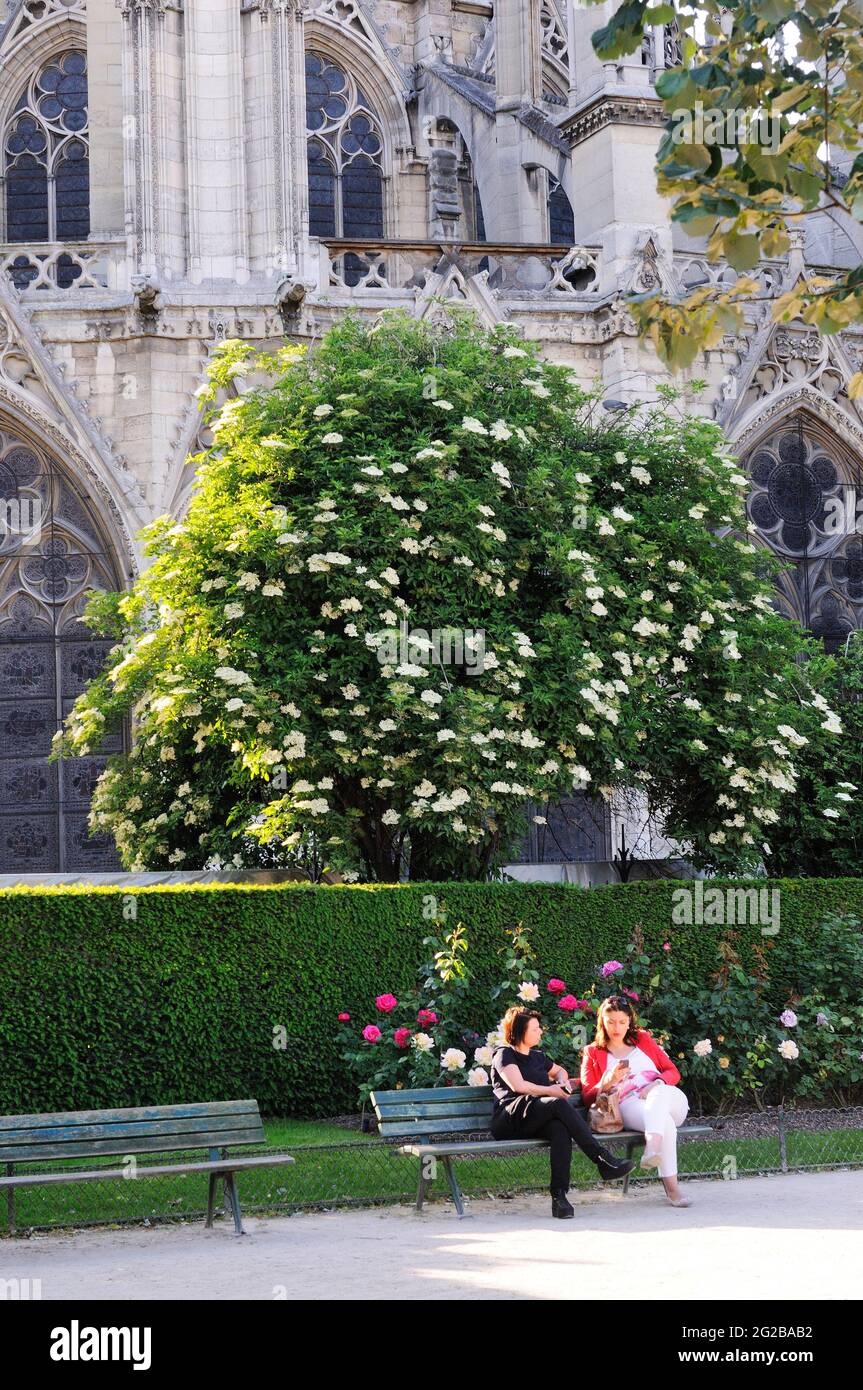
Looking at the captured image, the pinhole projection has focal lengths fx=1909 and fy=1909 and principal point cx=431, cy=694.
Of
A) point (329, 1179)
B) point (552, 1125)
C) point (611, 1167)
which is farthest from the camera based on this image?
point (329, 1179)

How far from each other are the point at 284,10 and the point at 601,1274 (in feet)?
61.4

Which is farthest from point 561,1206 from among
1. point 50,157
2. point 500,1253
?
point 50,157

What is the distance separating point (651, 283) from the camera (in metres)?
23.7

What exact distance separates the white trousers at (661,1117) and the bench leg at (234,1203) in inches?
92.4

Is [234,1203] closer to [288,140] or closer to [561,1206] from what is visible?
[561,1206]

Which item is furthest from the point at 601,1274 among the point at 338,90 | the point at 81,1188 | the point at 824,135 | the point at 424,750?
the point at 338,90

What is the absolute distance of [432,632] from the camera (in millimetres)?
16094

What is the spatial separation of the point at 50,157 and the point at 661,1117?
70.3 ft

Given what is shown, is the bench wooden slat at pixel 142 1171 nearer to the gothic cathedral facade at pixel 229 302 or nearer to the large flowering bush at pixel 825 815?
the large flowering bush at pixel 825 815

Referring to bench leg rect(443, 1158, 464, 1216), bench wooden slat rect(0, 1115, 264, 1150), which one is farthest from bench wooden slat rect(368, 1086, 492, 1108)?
bench wooden slat rect(0, 1115, 264, 1150)

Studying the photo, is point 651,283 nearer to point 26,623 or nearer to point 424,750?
point 26,623

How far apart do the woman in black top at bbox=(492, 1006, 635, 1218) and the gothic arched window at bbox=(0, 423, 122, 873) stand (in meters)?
12.4

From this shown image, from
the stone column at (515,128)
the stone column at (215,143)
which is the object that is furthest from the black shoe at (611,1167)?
the stone column at (515,128)

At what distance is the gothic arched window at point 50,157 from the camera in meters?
27.7
